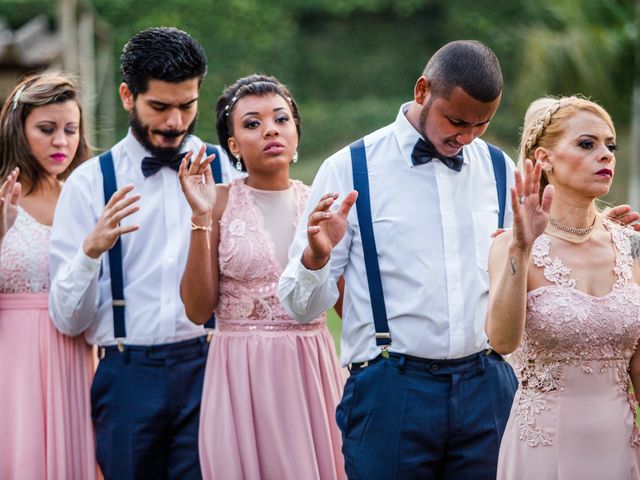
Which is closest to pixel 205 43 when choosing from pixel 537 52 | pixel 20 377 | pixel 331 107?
pixel 331 107

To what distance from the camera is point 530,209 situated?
136 inches

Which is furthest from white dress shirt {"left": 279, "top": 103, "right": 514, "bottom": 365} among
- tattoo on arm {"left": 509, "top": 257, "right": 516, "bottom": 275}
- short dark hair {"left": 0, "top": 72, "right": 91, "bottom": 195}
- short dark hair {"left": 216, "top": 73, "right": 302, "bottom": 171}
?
short dark hair {"left": 0, "top": 72, "right": 91, "bottom": 195}

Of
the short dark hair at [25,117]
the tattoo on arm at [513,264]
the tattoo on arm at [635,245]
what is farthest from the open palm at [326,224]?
the short dark hair at [25,117]

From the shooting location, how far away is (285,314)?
453 centimetres

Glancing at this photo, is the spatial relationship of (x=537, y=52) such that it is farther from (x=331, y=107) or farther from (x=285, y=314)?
(x=285, y=314)

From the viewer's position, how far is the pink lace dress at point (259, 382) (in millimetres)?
4414

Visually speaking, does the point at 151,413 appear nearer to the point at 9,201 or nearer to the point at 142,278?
the point at 142,278

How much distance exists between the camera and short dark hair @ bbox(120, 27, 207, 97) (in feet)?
15.3

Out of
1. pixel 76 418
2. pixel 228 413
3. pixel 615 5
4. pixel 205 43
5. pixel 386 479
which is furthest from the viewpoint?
pixel 205 43

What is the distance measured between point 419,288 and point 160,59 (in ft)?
5.62

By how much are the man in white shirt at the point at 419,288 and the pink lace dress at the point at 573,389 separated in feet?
0.73

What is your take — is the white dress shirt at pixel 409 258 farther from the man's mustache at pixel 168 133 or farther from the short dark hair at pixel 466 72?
the man's mustache at pixel 168 133

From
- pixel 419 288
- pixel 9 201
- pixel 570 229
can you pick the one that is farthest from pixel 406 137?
pixel 9 201

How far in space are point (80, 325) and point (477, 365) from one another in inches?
73.7
